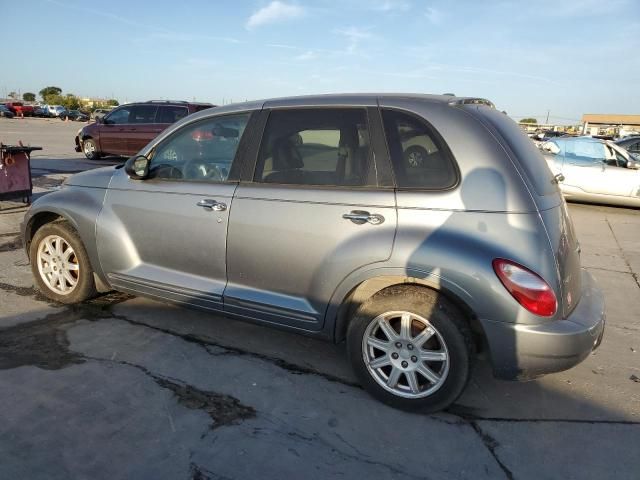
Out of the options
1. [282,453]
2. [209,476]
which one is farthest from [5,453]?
[282,453]

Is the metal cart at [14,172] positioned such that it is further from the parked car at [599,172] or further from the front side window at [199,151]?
the parked car at [599,172]

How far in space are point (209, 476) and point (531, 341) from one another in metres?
1.79

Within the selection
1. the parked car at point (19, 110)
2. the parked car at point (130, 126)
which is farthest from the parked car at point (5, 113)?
the parked car at point (130, 126)

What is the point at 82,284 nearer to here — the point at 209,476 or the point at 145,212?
the point at 145,212

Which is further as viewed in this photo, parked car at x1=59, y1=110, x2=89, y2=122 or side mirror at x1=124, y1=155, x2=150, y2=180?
parked car at x1=59, y1=110, x2=89, y2=122

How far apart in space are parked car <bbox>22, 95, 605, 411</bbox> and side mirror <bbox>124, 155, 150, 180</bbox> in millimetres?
16

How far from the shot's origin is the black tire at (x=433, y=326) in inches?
110

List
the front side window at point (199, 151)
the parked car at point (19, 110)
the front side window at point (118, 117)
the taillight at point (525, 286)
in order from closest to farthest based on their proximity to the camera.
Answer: the taillight at point (525, 286) → the front side window at point (199, 151) → the front side window at point (118, 117) → the parked car at point (19, 110)

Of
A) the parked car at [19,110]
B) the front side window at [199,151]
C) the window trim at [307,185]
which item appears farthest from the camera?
the parked car at [19,110]

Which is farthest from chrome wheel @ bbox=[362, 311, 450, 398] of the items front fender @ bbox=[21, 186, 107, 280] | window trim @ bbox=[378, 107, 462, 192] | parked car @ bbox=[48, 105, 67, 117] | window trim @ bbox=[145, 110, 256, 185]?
parked car @ bbox=[48, 105, 67, 117]

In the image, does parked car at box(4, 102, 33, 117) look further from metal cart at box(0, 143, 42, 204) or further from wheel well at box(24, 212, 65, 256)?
wheel well at box(24, 212, 65, 256)

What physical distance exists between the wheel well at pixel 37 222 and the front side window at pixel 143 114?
32.9 ft

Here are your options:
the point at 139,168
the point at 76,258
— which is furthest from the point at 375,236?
the point at 76,258

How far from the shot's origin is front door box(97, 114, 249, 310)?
11.6ft
